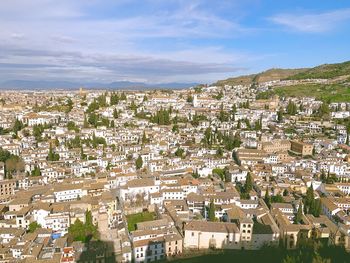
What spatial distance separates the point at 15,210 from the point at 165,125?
2782 centimetres

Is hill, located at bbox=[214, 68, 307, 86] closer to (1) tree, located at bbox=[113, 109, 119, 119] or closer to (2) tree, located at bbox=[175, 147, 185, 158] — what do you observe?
(1) tree, located at bbox=[113, 109, 119, 119]

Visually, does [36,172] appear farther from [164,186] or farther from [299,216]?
[299,216]

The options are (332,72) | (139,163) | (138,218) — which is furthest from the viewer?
(332,72)

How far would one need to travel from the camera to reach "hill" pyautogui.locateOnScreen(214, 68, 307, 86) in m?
108

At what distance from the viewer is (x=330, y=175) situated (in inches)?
1126

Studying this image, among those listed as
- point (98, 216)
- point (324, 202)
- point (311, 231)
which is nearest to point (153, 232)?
point (98, 216)

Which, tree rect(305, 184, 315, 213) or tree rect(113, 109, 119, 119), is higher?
tree rect(113, 109, 119, 119)

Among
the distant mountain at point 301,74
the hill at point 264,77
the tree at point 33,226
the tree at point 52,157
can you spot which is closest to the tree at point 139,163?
the tree at point 52,157

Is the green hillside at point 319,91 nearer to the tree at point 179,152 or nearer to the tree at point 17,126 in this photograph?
the tree at point 179,152

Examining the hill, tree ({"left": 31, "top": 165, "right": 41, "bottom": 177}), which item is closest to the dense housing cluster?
tree ({"left": 31, "top": 165, "right": 41, "bottom": 177})

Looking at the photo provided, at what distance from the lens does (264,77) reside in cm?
10881

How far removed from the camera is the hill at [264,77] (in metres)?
108

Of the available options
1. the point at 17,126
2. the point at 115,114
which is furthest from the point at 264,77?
the point at 17,126

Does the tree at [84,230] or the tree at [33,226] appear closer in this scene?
the tree at [84,230]
